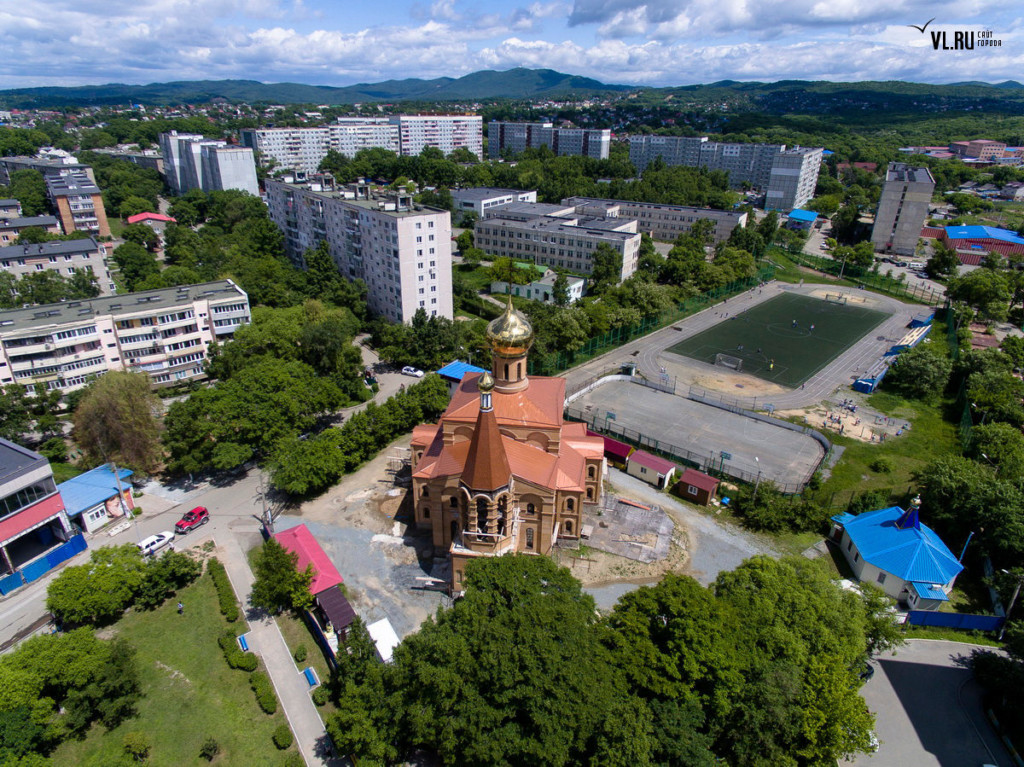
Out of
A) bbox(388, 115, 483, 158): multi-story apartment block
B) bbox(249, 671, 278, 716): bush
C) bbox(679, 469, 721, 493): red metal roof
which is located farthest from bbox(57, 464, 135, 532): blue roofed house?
bbox(388, 115, 483, 158): multi-story apartment block

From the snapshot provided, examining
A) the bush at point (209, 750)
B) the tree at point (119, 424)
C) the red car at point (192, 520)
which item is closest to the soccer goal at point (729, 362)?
the red car at point (192, 520)

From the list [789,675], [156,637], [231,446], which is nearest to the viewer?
[789,675]

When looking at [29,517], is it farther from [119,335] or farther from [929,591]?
[929,591]

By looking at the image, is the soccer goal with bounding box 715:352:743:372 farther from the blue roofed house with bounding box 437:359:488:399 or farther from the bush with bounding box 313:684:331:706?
the bush with bounding box 313:684:331:706

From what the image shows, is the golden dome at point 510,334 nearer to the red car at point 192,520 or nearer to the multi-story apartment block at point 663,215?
the red car at point 192,520

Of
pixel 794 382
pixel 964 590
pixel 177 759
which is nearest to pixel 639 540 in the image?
pixel 964 590

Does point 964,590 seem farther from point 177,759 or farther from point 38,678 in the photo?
point 38,678
